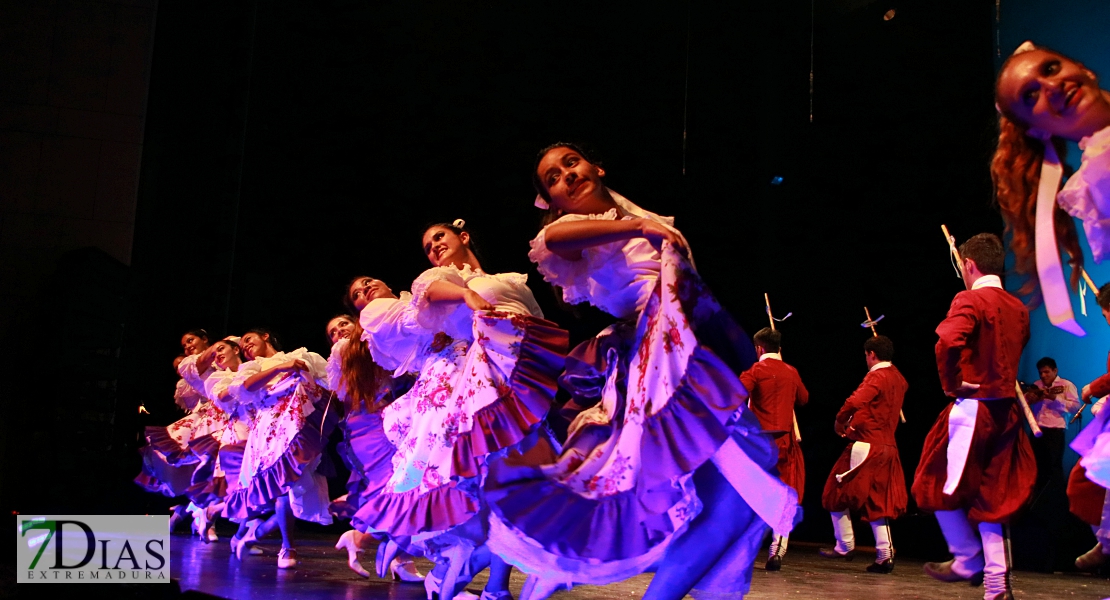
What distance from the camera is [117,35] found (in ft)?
27.0

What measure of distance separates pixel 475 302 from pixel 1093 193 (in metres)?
1.87

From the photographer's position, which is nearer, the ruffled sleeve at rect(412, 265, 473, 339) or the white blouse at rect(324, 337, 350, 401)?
the ruffled sleeve at rect(412, 265, 473, 339)

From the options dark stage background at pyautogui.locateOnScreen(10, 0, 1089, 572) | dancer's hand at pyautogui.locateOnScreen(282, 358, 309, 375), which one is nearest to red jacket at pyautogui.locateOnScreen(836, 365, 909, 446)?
dark stage background at pyautogui.locateOnScreen(10, 0, 1089, 572)

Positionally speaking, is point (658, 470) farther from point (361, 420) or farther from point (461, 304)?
point (361, 420)

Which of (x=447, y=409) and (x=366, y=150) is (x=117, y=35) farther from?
(x=447, y=409)

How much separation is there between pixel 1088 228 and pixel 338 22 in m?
6.86

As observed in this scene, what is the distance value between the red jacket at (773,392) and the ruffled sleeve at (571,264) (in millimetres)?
3584

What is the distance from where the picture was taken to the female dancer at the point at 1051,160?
5.87ft

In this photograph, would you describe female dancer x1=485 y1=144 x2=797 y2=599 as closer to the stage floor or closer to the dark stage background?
the stage floor

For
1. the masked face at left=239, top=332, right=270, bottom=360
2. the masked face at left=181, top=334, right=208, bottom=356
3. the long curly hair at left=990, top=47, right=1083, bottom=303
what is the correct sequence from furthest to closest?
the masked face at left=181, top=334, right=208, bottom=356
the masked face at left=239, top=332, right=270, bottom=360
the long curly hair at left=990, top=47, right=1083, bottom=303

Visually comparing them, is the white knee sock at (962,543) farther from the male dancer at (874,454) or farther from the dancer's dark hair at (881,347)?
the dancer's dark hair at (881,347)

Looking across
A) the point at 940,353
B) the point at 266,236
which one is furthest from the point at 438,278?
the point at 266,236

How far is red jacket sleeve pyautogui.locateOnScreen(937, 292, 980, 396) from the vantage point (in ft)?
11.6

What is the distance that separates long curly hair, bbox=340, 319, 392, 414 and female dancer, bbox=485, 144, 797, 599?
1.94m
